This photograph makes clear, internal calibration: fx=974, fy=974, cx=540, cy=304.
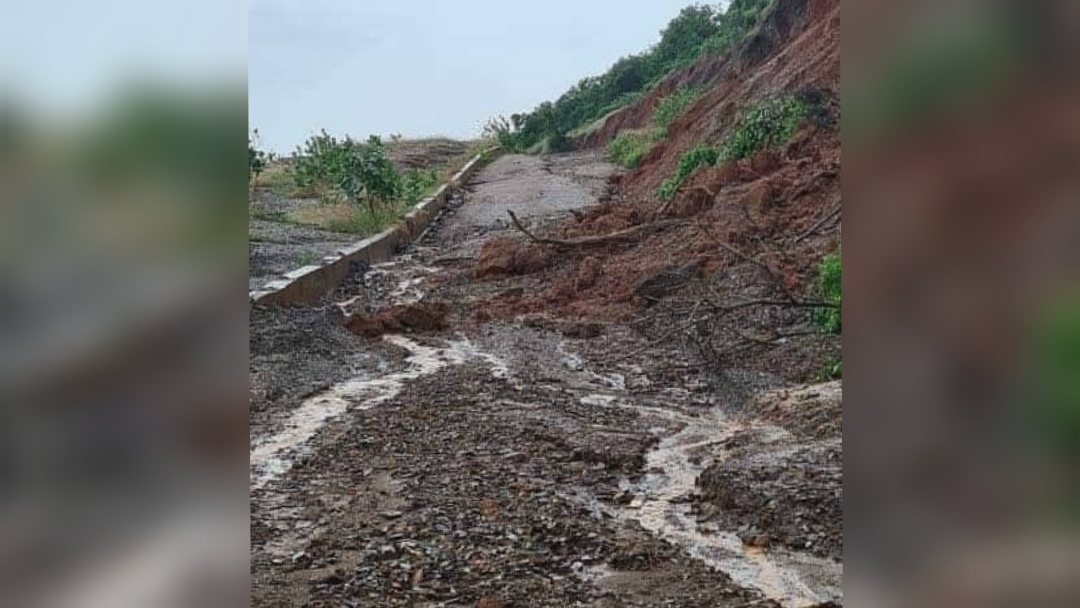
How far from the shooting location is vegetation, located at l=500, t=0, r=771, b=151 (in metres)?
26.3

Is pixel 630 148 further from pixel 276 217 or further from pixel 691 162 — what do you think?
pixel 276 217

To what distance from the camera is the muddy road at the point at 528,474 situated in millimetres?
2668

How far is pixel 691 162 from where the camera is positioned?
12297 mm

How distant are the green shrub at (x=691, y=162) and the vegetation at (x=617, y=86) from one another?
41.5 ft

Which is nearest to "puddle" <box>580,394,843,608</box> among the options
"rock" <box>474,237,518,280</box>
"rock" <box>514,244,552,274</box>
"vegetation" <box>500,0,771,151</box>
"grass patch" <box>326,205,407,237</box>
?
"rock" <box>514,244,552,274</box>

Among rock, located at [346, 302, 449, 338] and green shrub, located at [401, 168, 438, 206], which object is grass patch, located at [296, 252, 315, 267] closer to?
rock, located at [346, 302, 449, 338]

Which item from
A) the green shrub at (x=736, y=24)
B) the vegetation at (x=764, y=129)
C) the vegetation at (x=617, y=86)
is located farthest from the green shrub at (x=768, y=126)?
the vegetation at (x=617, y=86)

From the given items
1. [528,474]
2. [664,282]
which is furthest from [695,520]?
[664,282]
